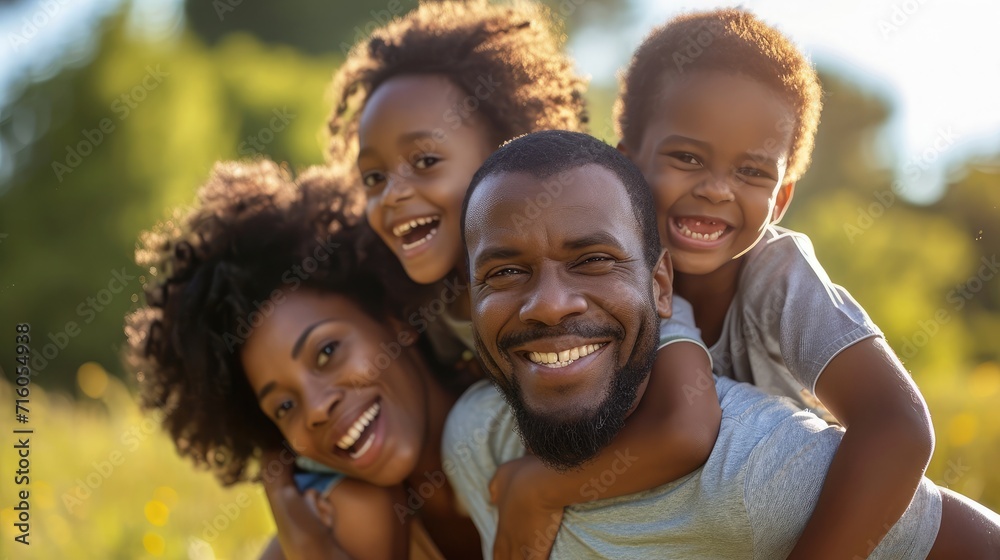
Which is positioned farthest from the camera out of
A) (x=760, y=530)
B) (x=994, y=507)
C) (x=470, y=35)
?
(x=994, y=507)

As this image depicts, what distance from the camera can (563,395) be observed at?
277 centimetres

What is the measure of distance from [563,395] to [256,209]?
2088 millimetres

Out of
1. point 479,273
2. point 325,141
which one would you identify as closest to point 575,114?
point 325,141

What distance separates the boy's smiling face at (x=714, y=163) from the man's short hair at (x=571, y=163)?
0.28 m

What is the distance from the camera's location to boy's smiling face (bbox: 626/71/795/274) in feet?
10.7

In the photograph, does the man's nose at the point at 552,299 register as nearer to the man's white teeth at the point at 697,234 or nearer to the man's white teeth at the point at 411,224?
the man's white teeth at the point at 697,234

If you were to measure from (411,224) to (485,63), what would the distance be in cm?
83

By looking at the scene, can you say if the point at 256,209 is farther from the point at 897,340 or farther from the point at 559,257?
the point at 897,340

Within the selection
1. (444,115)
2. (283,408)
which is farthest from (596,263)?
(283,408)

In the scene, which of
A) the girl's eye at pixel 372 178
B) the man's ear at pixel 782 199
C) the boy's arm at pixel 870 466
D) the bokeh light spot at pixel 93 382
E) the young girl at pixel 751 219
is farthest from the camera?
the bokeh light spot at pixel 93 382

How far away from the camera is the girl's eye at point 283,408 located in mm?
3916

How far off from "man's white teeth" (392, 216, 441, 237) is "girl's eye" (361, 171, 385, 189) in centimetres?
23

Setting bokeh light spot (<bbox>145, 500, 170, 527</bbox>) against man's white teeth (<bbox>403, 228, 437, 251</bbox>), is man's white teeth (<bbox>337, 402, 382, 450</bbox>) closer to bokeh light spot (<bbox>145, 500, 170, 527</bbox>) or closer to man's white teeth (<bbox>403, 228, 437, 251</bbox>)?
man's white teeth (<bbox>403, 228, 437, 251</bbox>)

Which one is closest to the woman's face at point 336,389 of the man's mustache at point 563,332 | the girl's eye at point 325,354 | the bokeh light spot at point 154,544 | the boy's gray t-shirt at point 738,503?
the girl's eye at point 325,354
